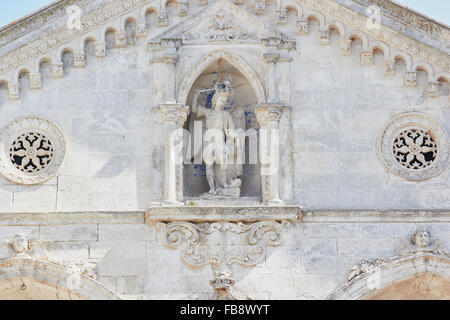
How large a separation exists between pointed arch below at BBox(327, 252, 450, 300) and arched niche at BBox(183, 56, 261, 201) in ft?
5.73

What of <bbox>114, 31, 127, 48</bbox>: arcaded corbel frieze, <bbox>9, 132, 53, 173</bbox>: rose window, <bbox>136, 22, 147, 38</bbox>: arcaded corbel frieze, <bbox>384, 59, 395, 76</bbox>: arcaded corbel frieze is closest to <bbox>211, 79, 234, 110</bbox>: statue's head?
<bbox>136, 22, 147, 38</bbox>: arcaded corbel frieze

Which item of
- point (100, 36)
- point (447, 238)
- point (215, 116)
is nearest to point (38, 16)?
point (100, 36)

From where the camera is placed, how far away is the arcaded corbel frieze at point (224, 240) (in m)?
15.5

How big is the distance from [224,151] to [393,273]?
2691 mm

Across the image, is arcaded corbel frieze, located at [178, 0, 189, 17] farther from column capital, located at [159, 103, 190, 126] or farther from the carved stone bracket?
the carved stone bracket

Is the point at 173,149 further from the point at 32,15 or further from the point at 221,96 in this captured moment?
the point at 32,15

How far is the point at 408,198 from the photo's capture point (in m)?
15.9

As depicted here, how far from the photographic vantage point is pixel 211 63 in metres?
16.5

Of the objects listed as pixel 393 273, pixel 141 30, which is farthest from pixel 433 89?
pixel 141 30

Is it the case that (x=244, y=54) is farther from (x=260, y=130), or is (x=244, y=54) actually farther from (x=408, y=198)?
(x=408, y=198)

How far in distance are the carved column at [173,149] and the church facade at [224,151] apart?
26 millimetres

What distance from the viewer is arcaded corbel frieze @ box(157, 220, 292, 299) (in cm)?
1549
